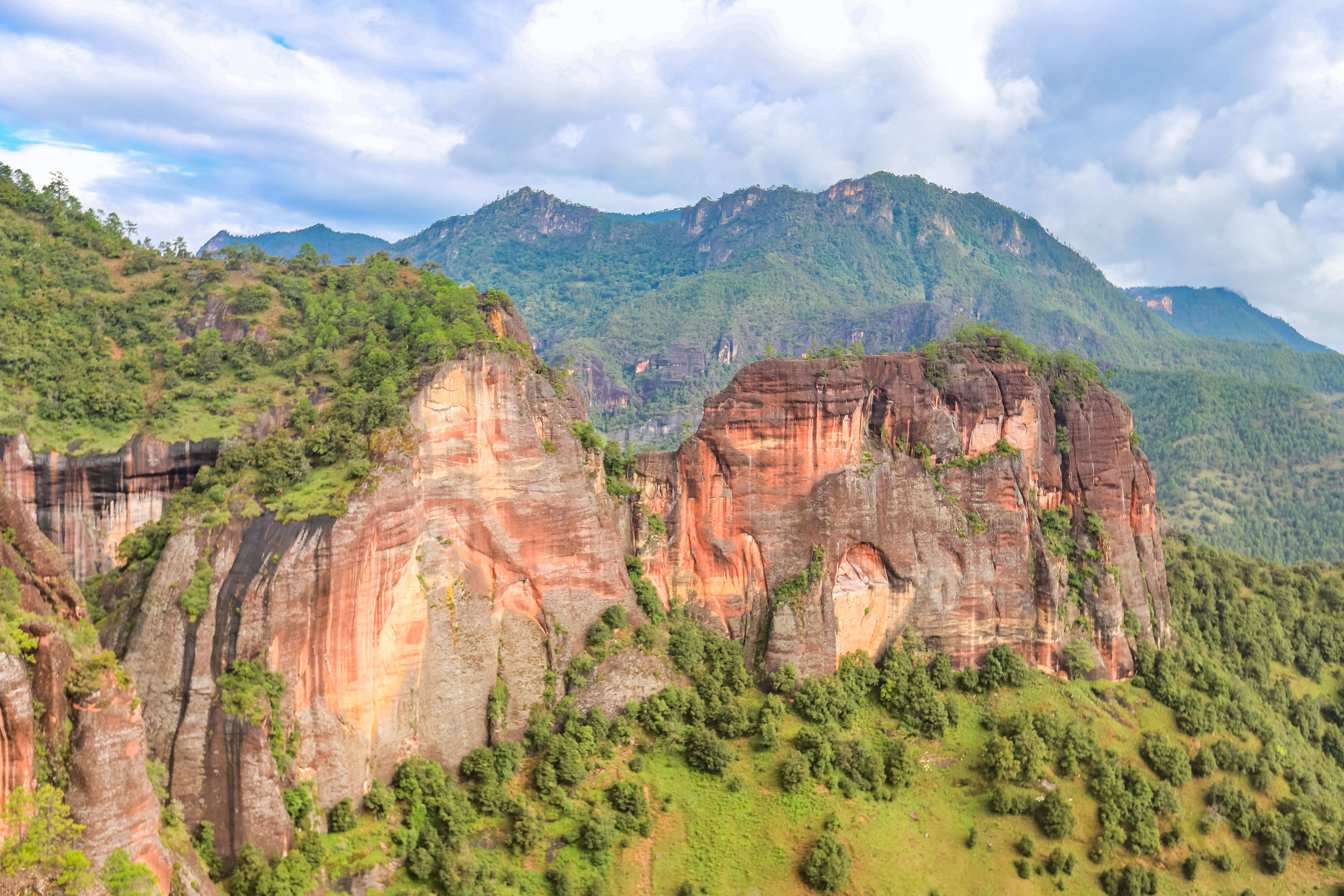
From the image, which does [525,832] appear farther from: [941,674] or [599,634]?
[941,674]

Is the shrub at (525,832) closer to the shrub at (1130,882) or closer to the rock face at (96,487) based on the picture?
the rock face at (96,487)

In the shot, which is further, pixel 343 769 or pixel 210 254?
pixel 210 254

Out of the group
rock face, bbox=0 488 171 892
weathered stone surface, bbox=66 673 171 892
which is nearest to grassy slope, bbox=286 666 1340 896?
weathered stone surface, bbox=66 673 171 892

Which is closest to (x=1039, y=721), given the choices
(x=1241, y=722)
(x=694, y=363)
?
(x=1241, y=722)

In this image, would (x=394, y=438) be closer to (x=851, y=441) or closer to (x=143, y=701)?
(x=143, y=701)

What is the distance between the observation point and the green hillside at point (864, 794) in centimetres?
3294

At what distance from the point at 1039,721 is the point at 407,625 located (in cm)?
3319

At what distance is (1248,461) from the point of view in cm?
12550

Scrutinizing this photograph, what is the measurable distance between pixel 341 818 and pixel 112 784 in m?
10.9

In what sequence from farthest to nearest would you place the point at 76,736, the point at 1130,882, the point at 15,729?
1. the point at 1130,882
2. the point at 76,736
3. the point at 15,729

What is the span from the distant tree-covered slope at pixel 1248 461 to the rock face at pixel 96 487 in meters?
117

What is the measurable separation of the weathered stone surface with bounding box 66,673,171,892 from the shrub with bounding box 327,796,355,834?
8.24 metres

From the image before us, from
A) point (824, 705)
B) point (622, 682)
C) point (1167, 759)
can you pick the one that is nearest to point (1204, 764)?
point (1167, 759)

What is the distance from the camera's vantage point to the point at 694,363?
158m
